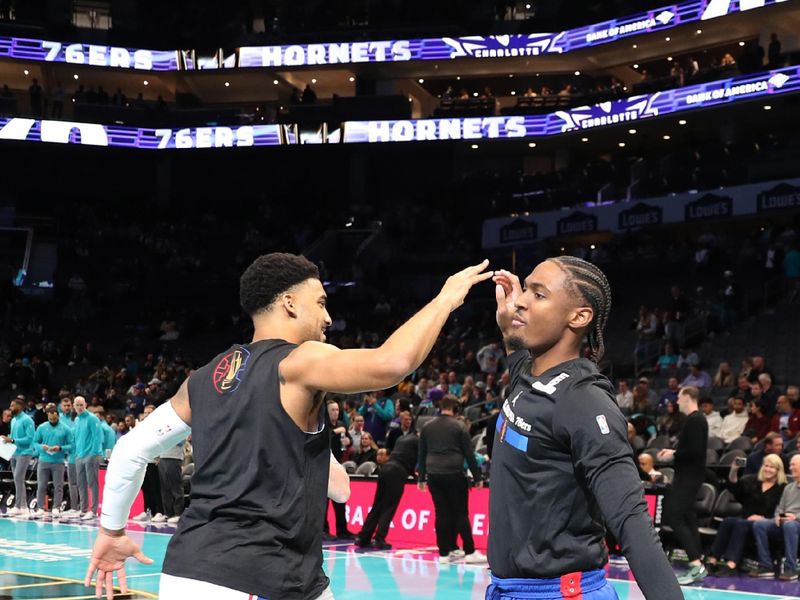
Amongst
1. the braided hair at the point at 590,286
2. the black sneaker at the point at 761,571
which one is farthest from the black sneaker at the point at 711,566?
the braided hair at the point at 590,286

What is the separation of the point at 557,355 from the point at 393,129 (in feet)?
123

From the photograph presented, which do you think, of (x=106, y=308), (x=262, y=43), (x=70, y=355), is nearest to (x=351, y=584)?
(x=70, y=355)

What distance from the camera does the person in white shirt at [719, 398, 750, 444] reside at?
624 inches

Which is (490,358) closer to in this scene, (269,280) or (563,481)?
(269,280)

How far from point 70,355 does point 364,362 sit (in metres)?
31.8

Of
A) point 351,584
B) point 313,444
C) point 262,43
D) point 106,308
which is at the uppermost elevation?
point 262,43

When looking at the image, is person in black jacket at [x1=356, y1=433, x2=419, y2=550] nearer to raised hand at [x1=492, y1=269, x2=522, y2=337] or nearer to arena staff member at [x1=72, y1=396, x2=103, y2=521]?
arena staff member at [x1=72, y1=396, x2=103, y2=521]

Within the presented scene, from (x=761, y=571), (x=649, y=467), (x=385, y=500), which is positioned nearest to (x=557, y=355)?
(x=761, y=571)

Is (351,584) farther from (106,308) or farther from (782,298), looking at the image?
(106,308)

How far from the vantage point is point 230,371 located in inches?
150

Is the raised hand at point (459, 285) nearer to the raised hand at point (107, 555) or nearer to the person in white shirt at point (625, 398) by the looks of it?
the raised hand at point (107, 555)

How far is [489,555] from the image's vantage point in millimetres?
3801

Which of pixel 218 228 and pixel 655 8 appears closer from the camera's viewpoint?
pixel 655 8

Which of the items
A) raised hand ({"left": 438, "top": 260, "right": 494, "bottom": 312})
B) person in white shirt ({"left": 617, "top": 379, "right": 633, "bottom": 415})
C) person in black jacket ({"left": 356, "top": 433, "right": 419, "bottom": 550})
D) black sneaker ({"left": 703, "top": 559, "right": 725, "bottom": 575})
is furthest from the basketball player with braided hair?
person in white shirt ({"left": 617, "top": 379, "right": 633, "bottom": 415})
